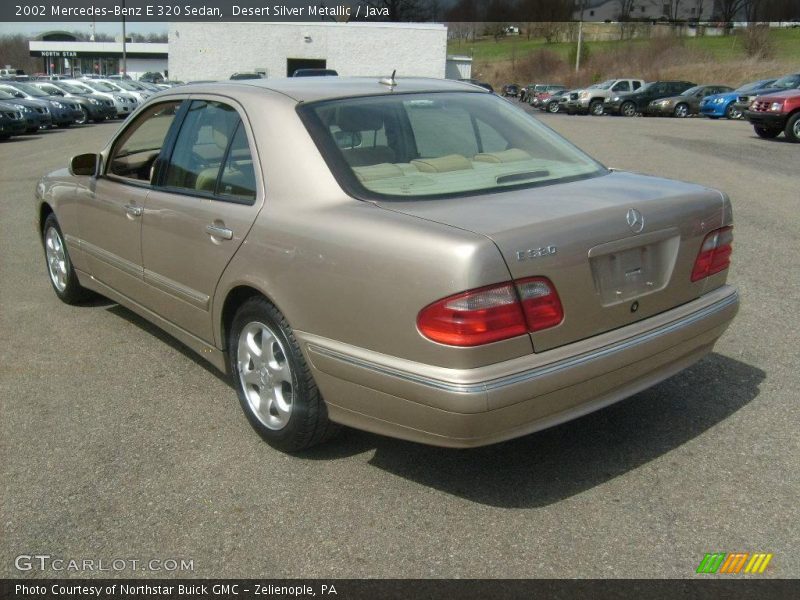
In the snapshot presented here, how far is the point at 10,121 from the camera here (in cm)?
2202

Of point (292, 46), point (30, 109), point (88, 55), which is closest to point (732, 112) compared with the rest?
point (30, 109)

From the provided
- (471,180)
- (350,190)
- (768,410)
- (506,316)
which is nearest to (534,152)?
(471,180)

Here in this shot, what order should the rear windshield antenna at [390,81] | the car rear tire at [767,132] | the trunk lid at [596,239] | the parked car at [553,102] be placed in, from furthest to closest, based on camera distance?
1. the parked car at [553,102]
2. the car rear tire at [767,132]
3. the rear windshield antenna at [390,81]
4. the trunk lid at [596,239]

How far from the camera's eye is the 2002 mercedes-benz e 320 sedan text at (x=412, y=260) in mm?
2887

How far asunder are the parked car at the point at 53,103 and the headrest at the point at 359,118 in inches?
1011

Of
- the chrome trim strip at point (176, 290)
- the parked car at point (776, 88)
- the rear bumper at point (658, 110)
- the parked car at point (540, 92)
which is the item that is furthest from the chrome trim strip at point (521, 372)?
the parked car at point (540, 92)

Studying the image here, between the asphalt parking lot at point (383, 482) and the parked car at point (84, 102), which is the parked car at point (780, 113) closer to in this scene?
the asphalt parking lot at point (383, 482)

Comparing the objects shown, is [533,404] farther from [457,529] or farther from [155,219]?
[155,219]

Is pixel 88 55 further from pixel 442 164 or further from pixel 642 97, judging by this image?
pixel 442 164

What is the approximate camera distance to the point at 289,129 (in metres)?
3.59

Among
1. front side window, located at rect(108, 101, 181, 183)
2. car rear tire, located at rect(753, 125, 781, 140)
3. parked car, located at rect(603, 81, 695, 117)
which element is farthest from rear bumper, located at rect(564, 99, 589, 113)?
front side window, located at rect(108, 101, 181, 183)

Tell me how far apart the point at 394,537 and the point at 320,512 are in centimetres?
34

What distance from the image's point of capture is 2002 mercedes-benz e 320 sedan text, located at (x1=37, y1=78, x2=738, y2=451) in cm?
289

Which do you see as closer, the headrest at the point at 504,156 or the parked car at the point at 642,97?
the headrest at the point at 504,156
